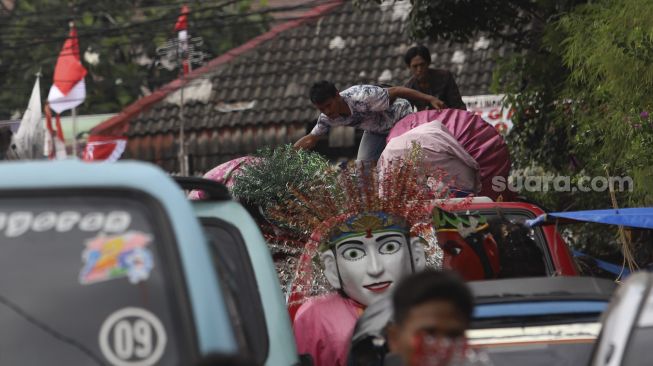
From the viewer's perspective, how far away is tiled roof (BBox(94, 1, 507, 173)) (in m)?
25.3

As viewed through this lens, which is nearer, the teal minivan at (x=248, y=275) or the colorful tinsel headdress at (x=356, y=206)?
the teal minivan at (x=248, y=275)

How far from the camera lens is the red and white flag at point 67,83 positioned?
29.5 m

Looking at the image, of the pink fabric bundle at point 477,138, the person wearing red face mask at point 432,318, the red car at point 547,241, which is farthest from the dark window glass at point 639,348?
the pink fabric bundle at point 477,138

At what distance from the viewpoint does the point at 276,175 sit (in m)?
8.81

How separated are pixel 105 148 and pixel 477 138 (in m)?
17.3

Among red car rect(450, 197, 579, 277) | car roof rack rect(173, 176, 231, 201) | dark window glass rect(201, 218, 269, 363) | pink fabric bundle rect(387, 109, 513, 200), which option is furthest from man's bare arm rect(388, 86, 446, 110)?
dark window glass rect(201, 218, 269, 363)

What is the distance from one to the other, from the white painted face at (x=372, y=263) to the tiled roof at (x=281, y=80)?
17.4 meters

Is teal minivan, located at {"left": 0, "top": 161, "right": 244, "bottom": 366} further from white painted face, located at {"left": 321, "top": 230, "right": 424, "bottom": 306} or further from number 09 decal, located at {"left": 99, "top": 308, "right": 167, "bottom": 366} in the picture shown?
white painted face, located at {"left": 321, "top": 230, "right": 424, "bottom": 306}

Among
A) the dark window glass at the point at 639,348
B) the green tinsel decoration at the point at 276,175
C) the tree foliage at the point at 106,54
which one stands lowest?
the dark window glass at the point at 639,348

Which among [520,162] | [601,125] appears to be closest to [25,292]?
[601,125]

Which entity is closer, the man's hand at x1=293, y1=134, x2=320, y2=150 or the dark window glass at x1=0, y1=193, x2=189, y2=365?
the dark window glass at x1=0, y1=193, x2=189, y2=365

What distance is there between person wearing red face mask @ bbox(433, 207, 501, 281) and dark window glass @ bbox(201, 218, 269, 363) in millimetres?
2512
